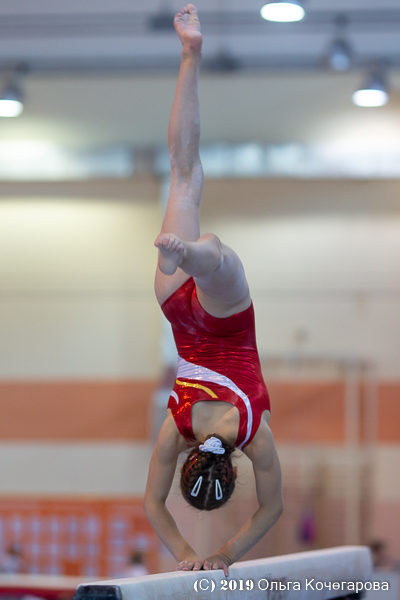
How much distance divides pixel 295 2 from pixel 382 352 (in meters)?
4.19

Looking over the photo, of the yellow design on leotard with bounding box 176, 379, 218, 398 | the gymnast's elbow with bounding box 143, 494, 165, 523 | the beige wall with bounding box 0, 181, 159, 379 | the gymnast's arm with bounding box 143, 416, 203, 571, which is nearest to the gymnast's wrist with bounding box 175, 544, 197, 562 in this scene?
the gymnast's arm with bounding box 143, 416, 203, 571

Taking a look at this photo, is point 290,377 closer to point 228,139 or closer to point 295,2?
point 228,139

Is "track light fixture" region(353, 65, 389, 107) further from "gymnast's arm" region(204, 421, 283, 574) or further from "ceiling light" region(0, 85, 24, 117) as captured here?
"gymnast's arm" region(204, 421, 283, 574)

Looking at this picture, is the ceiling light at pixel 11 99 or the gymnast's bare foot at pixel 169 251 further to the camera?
the ceiling light at pixel 11 99

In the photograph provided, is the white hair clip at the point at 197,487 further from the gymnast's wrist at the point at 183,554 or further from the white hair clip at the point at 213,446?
the gymnast's wrist at the point at 183,554

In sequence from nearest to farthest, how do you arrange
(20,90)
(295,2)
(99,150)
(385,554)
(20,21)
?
1. (295,2)
2. (20,21)
3. (20,90)
4. (385,554)
5. (99,150)

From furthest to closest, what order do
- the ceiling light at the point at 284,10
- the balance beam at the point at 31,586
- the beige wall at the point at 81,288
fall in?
the beige wall at the point at 81,288, the balance beam at the point at 31,586, the ceiling light at the point at 284,10

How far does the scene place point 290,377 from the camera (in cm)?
777

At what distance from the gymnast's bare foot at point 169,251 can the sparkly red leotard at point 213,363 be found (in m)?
0.65

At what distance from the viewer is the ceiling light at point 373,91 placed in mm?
6324

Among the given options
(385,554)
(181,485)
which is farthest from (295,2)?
(385,554)

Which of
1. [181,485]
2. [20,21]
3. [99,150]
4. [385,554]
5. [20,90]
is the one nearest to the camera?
[181,485]

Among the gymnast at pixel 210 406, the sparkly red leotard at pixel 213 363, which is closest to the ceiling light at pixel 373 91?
the gymnast at pixel 210 406

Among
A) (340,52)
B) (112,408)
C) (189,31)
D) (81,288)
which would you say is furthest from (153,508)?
(81,288)
